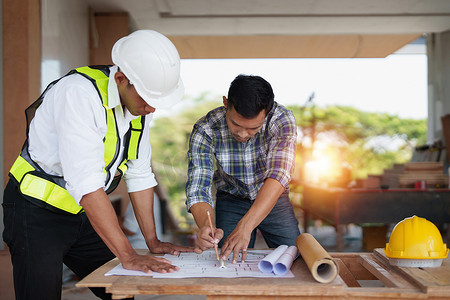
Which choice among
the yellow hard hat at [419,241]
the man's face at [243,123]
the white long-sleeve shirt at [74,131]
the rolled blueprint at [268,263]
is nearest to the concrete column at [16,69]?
the white long-sleeve shirt at [74,131]

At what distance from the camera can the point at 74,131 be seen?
1574 mm

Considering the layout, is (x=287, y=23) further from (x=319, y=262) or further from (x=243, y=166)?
(x=319, y=262)

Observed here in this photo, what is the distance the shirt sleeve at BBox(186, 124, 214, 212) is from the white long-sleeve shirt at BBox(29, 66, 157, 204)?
0.55 m

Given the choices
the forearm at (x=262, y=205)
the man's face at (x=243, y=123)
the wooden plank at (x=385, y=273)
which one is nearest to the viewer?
the wooden plank at (x=385, y=273)

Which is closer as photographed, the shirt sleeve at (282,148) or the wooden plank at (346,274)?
the wooden plank at (346,274)

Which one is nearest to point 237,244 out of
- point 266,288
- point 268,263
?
point 268,263

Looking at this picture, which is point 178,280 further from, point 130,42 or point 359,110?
point 359,110

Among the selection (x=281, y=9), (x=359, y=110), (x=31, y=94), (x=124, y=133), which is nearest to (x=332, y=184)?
(x=281, y=9)

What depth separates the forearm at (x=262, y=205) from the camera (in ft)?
6.49

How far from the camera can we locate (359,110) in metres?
13.3

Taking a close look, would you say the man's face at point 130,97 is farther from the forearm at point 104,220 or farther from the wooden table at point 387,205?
the wooden table at point 387,205

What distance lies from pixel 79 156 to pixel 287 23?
5324 mm

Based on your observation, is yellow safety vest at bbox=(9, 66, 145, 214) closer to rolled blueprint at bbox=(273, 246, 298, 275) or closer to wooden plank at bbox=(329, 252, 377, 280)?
rolled blueprint at bbox=(273, 246, 298, 275)

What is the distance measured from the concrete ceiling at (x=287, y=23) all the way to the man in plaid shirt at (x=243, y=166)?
139 inches
